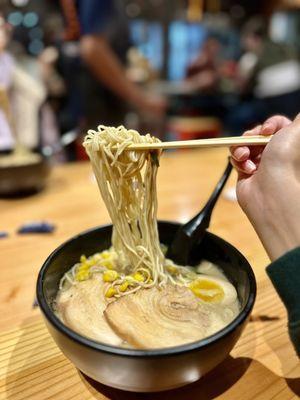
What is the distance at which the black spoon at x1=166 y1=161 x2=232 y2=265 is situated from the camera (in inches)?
42.8

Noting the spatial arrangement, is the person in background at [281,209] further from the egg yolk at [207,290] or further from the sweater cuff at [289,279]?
the egg yolk at [207,290]

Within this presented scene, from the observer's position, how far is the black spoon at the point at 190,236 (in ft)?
3.56

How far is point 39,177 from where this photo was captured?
6.08ft

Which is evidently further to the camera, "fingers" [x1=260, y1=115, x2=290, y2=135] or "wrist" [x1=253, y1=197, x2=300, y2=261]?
"fingers" [x1=260, y1=115, x2=290, y2=135]

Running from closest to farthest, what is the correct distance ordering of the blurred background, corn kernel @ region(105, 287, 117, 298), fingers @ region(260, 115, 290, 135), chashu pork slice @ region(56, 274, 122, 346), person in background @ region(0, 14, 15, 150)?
chashu pork slice @ region(56, 274, 122, 346) < corn kernel @ region(105, 287, 117, 298) < fingers @ region(260, 115, 290, 135) < person in background @ region(0, 14, 15, 150) < the blurred background

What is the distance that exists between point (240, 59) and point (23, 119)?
23.2 feet

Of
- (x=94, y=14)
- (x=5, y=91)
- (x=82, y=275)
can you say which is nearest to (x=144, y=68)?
(x=94, y=14)

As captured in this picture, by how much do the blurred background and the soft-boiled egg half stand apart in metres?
1.19

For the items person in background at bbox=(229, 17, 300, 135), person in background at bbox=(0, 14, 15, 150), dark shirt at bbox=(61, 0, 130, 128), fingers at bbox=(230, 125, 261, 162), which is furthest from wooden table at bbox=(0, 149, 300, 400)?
person in background at bbox=(229, 17, 300, 135)

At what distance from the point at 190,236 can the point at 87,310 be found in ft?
1.20

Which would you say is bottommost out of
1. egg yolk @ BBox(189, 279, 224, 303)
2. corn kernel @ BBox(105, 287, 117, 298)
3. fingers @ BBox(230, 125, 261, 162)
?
egg yolk @ BBox(189, 279, 224, 303)

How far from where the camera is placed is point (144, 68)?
7.27 meters

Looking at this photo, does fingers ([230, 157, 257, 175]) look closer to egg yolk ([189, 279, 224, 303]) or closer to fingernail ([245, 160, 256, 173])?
fingernail ([245, 160, 256, 173])

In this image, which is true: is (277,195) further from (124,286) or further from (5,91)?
(5,91)
